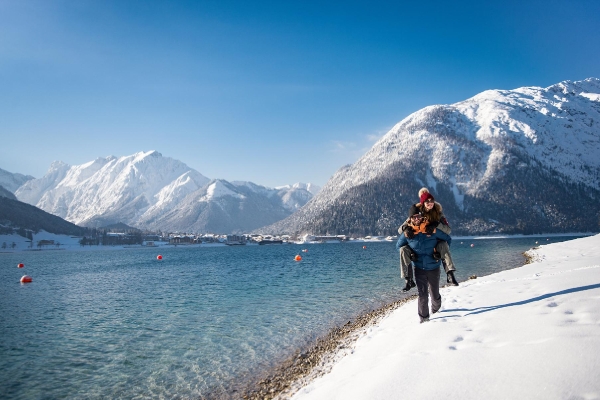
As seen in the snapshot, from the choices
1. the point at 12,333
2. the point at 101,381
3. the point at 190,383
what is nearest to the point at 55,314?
the point at 12,333

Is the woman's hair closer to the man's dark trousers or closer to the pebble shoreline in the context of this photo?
the man's dark trousers

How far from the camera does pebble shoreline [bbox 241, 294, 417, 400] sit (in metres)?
11.1

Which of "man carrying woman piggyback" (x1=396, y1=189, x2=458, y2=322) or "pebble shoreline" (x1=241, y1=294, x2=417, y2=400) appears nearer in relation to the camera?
"man carrying woman piggyback" (x1=396, y1=189, x2=458, y2=322)

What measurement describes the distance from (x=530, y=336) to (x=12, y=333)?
2960 centimetres

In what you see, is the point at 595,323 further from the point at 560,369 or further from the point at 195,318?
the point at 195,318

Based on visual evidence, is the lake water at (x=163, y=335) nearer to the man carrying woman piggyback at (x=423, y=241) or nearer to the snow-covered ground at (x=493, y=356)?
the snow-covered ground at (x=493, y=356)

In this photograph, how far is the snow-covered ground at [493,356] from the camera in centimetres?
500

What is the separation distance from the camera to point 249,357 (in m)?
16.0

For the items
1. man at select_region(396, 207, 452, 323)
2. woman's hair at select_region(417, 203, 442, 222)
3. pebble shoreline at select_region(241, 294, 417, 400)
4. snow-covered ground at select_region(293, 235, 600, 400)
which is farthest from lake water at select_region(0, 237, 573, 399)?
woman's hair at select_region(417, 203, 442, 222)

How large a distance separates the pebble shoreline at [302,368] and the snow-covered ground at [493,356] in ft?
5.78

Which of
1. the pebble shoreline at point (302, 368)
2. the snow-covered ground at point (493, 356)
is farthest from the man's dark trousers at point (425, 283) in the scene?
the pebble shoreline at point (302, 368)

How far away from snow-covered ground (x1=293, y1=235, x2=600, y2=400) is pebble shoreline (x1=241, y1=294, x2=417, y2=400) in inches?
69.4

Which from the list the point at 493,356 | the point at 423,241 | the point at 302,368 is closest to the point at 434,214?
the point at 423,241

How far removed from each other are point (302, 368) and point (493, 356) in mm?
8648
